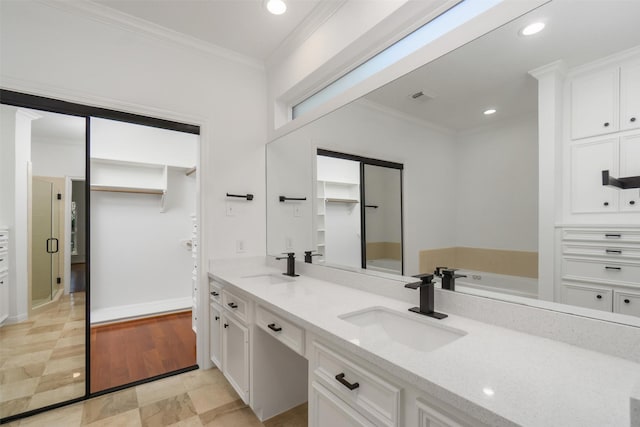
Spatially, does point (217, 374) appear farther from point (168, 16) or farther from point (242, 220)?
point (168, 16)

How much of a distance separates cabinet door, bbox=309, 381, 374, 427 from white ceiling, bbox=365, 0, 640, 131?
4.33 feet

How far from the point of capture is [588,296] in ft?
3.26

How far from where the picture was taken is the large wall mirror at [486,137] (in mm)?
984

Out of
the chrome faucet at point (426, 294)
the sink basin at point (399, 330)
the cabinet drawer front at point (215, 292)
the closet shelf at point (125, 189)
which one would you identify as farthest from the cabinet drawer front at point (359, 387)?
the closet shelf at point (125, 189)

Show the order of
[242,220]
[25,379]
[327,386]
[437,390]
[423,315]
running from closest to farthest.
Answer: [437,390]
[327,386]
[423,315]
[25,379]
[242,220]

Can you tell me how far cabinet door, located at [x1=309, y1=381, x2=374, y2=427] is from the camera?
1.01 m

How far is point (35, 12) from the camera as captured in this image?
1858 millimetres

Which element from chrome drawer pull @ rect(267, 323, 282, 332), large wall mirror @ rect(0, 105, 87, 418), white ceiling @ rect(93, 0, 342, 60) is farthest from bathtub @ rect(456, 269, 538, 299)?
large wall mirror @ rect(0, 105, 87, 418)

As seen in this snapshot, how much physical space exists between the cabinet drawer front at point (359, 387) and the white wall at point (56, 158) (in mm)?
2167

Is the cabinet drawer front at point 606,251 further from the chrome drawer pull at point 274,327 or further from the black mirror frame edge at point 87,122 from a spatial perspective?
the black mirror frame edge at point 87,122

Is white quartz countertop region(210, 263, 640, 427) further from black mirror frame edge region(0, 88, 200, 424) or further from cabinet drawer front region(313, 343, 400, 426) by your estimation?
black mirror frame edge region(0, 88, 200, 424)

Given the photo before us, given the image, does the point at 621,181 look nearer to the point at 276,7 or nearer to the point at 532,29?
the point at 532,29

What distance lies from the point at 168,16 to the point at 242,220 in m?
1.67

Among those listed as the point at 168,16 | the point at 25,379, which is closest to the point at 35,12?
the point at 168,16
